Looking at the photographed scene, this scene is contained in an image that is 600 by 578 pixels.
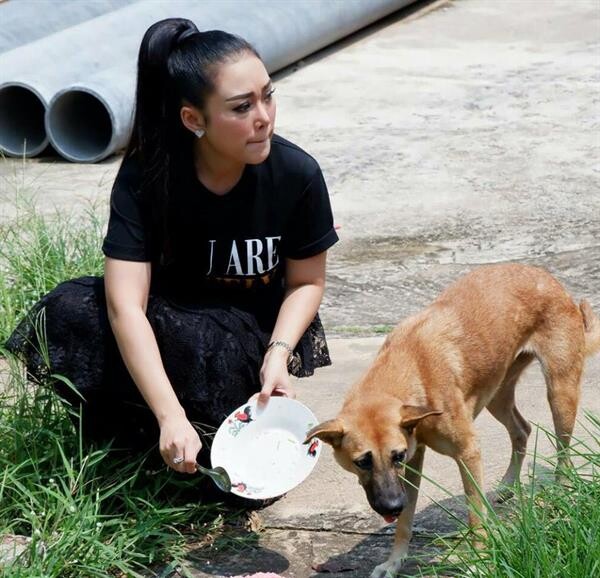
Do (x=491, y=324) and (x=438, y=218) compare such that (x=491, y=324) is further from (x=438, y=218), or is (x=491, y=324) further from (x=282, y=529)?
(x=438, y=218)

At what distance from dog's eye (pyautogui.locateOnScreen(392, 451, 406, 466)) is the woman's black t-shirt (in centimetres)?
81

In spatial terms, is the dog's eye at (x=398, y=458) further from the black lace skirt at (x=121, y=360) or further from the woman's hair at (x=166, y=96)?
the woman's hair at (x=166, y=96)

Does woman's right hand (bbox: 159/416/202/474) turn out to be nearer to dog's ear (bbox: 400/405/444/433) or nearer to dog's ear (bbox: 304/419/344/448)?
dog's ear (bbox: 304/419/344/448)

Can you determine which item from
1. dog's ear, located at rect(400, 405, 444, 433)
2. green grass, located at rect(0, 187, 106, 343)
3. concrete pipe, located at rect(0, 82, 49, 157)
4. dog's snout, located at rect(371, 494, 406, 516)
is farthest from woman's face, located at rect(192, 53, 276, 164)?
concrete pipe, located at rect(0, 82, 49, 157)

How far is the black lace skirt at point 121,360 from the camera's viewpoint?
4.22m

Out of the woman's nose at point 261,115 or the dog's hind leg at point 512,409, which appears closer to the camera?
the woman's nose at point 261,115

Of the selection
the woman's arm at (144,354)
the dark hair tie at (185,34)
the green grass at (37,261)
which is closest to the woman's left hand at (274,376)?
the woman's arm at (144,354)

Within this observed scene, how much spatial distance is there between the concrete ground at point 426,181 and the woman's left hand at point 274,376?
582mm

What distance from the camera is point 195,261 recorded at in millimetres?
4297

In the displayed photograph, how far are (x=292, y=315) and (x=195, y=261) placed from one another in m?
0.38

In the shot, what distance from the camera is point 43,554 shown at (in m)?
3.84

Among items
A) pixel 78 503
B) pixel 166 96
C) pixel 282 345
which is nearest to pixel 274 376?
pixel 282 345

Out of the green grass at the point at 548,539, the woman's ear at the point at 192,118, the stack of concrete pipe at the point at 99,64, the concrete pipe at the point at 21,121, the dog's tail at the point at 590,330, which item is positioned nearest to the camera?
the green grass at the point at 548,539

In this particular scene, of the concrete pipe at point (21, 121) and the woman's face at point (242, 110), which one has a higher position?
the woman's face at point (242, 110)
